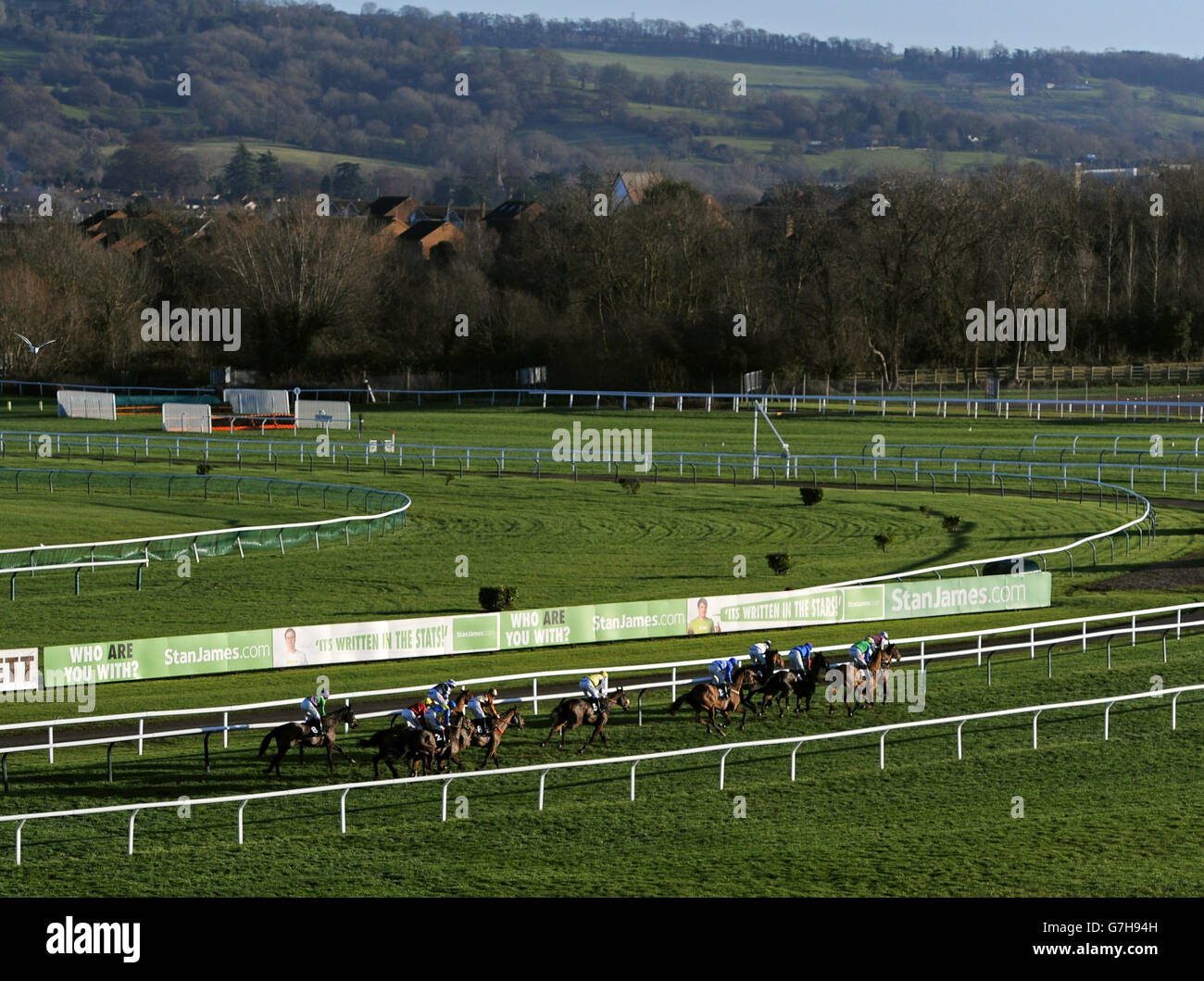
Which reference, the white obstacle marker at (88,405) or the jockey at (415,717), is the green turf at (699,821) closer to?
the jockey at (415,717)

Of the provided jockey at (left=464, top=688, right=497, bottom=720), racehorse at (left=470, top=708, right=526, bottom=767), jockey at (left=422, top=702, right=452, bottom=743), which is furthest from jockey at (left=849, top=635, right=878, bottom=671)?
jockey at (left=422, top=702, right=452, bottom=743)

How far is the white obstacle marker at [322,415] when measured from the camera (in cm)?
6444

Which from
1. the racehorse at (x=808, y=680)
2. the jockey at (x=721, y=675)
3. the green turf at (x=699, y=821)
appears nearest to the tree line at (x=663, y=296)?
the racehorse at (x=808, y=680)

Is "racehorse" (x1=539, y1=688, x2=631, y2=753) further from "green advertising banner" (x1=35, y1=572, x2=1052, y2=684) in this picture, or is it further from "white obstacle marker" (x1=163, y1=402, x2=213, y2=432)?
"white obstacle marker" (x1=163, y1=402, x2=213, y2=432)

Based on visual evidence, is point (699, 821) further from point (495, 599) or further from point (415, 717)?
point (495, 599)

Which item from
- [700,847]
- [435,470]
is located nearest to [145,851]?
[700,847]

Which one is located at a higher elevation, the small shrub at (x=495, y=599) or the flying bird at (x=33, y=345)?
the flying bird at (x=33, y=345)

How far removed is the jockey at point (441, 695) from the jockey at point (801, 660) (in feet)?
16.0

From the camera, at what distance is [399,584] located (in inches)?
1268

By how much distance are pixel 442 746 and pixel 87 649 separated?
7.34 meters

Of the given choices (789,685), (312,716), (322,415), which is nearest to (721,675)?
(789,685)

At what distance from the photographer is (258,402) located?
6819 centimetres

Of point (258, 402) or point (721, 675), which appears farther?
point (258, 402)

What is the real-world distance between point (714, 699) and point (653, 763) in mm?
1582
